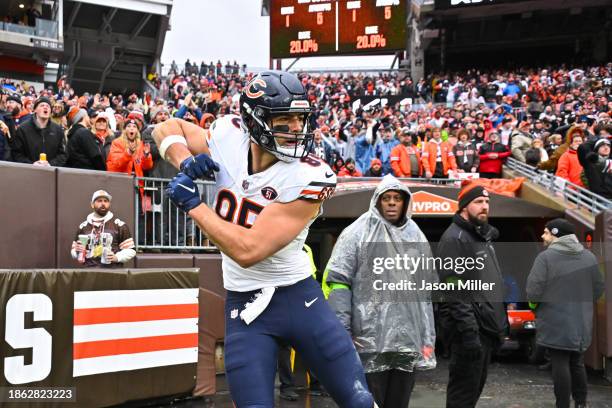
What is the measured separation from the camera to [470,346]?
16.0 ft

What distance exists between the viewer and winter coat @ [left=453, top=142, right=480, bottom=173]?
41.1 feet

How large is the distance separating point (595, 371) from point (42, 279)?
23.0ft

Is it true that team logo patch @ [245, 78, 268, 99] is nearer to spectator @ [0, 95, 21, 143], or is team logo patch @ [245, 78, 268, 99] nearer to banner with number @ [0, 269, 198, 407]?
banner with number @ [0, 269, 198, 407]

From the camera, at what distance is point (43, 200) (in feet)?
22.4

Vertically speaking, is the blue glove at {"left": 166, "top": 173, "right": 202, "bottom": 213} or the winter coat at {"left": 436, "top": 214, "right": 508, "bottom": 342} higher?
the blue glove at {"left": 166, "top": 173, "right": 202, "bottom": 213}

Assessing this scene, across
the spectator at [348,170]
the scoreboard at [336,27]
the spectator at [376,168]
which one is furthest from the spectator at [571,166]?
the scoreboard at [336,27]

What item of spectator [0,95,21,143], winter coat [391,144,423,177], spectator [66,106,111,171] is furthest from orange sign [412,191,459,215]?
spectator [0,95,21,143]

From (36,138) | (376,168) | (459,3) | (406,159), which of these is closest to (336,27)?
(459,3)

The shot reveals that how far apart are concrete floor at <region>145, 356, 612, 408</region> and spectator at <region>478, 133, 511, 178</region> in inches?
179

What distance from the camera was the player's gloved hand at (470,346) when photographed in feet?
15.9

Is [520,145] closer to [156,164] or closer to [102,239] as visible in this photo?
[156,164]

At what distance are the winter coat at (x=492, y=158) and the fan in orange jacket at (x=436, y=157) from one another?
70 centimetres

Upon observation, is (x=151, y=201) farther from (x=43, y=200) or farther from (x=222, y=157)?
(x=222, y=157)

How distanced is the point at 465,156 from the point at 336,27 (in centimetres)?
1556
